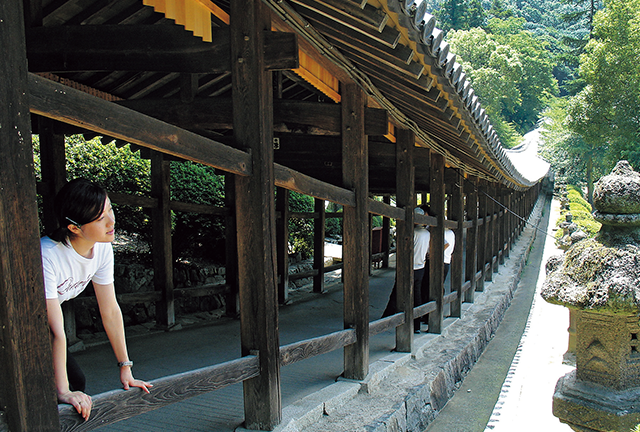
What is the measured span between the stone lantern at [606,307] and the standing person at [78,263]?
3.42 meters

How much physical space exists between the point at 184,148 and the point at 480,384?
18.6 feet

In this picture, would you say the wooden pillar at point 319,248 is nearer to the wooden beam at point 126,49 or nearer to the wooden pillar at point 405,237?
the wooden pillar at point 405,237

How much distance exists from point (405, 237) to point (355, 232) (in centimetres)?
144

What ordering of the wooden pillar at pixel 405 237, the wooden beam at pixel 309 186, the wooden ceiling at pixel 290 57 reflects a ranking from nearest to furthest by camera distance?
the wooden ceiling at pixel 290 57 → the wooden beam at pixel 309 186 → the wooden pillar at pixel 405 237

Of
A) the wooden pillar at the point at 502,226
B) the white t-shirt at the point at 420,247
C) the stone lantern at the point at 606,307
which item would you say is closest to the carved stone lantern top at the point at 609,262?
the stone lantern at the point at 606,307

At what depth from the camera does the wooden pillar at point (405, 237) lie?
5.54 meters

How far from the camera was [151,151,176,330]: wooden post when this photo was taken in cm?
621

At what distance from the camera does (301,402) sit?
367 cm

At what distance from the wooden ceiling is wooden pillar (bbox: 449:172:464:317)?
8.09 feet

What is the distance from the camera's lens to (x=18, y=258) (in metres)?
1.61

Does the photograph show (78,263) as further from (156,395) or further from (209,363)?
(209,363)

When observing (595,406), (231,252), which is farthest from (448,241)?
(595,406)

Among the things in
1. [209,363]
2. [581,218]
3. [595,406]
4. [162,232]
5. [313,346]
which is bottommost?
[595,406]

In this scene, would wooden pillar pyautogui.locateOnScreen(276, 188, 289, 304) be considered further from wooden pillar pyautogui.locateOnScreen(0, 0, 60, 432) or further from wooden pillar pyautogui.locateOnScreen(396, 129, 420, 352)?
wooden pillar pyautogui.locateOnScreen(0, 0, 60, 432)
